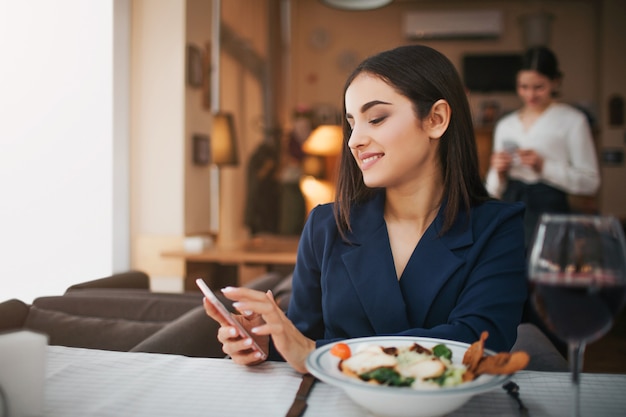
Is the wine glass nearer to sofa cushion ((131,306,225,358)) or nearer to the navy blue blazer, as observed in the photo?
the navy blue blazer

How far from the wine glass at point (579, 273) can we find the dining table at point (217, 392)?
0.16 metres

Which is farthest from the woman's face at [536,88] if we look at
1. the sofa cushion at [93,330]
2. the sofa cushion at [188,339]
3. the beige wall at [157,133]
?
the beige wall at [157,133]

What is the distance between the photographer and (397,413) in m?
0.61

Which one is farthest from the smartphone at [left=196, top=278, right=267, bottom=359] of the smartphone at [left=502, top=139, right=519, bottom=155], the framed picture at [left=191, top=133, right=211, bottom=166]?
the framed picture at [left=191, top=133, right=211, bottom=166]

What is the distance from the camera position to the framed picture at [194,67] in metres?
3.54

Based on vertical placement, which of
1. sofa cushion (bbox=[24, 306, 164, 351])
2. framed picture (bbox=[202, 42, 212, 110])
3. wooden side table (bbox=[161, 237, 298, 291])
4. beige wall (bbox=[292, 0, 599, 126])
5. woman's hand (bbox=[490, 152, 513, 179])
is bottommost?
wooden side table (bbox=[161, 237, 298, 291])

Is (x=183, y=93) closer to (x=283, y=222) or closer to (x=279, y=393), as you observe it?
(x=283, y=222)

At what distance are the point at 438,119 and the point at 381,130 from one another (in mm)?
160

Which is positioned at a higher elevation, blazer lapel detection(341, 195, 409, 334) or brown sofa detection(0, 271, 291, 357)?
blazer lapel detection(341, 195, 409, 334)

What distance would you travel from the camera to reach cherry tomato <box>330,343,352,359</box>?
73cm

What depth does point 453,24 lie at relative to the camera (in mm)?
7574

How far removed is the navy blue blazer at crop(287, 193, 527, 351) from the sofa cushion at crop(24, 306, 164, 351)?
56 cm

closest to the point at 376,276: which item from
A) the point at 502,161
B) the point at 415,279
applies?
the point at 415,279

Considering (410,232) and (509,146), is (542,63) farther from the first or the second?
(410,232)
